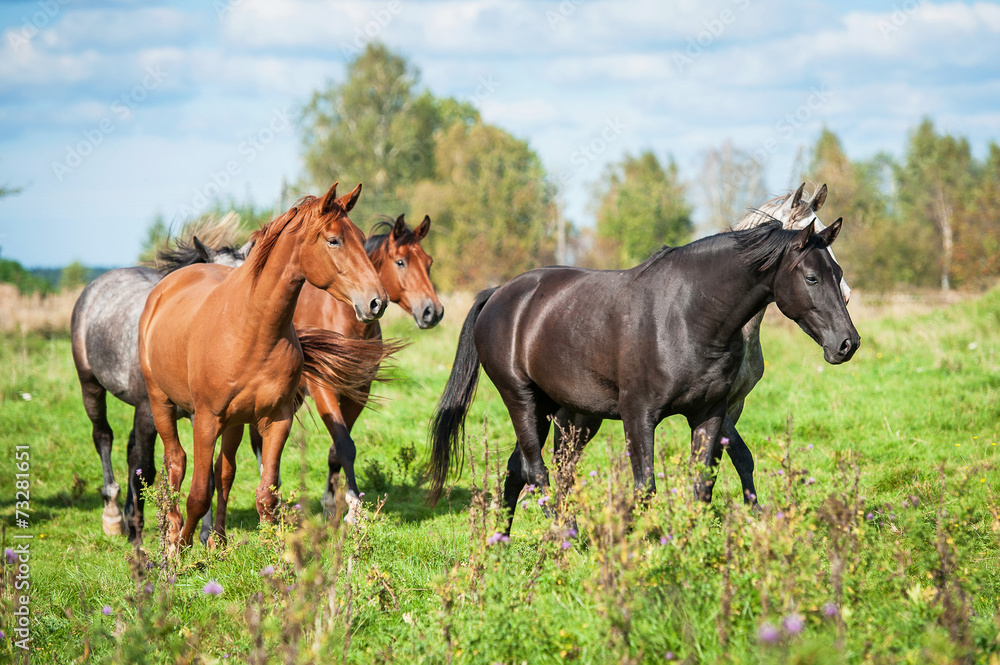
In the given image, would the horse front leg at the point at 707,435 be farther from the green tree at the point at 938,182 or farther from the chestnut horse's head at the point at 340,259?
the green tree at the point at 938,182

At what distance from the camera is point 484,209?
33.3 m

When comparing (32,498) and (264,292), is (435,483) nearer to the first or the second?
(264,292)

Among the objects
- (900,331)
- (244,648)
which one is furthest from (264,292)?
(900,331)

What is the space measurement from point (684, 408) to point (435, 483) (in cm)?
202

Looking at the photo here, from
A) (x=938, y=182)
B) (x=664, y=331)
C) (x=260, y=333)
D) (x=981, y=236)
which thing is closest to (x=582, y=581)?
(x=664, y=331)

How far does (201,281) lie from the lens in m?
5.22

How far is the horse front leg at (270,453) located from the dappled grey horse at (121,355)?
1.22 metres

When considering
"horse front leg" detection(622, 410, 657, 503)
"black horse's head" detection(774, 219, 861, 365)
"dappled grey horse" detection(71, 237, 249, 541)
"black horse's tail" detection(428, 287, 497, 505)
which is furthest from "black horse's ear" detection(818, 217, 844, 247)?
"dappled grey horse" detection(71, 237, 249, 541)

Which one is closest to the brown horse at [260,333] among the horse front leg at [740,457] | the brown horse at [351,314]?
the brown horse at [351,314]

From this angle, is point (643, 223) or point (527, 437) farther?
point (643, 223)

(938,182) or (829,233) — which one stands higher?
(938,182)

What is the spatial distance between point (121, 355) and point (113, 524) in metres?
1.30

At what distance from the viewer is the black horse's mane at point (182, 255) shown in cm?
670

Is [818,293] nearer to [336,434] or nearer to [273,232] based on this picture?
[273,232]
